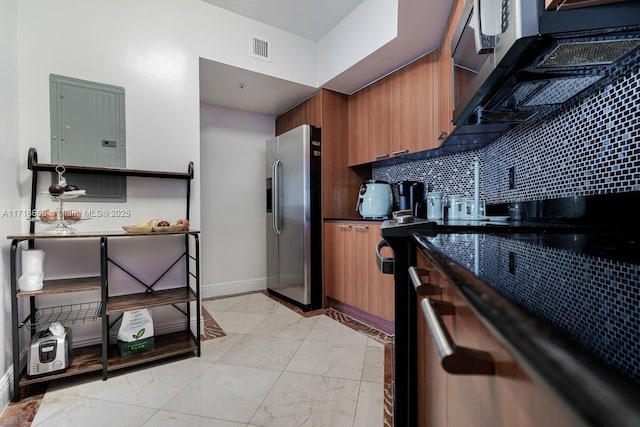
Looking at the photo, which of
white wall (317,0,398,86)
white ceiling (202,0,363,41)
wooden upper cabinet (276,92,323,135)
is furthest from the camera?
wooden upper cabinet (276,92,323,135)

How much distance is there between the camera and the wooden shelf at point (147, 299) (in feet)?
5.82

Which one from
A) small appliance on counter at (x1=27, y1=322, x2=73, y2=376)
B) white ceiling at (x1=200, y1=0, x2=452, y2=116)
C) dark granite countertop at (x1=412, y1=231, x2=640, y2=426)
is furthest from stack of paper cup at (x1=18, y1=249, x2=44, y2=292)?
dark granite countertop at (x1=412, y1=231, x2=640, y2=426)

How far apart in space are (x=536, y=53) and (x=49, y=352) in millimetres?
2599

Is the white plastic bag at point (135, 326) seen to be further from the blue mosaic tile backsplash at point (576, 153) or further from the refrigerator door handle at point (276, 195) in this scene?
the blue mosaic tile backsplash at point (576, 153)

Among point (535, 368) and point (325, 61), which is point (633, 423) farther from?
point (325, 61)

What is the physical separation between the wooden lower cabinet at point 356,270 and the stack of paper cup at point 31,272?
2058 mm

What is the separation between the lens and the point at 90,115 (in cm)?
195

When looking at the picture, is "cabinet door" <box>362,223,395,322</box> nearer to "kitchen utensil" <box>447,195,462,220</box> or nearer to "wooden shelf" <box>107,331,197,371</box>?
"kitchen utensil" <box>447,195,462,220</box>

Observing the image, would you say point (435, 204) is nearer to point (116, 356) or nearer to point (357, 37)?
point (357, 37)

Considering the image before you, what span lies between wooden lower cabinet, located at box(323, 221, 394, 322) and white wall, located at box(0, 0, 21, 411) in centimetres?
218

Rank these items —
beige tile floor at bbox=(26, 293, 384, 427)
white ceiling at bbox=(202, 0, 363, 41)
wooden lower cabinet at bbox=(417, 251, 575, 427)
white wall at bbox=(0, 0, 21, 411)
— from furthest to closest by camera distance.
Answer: white ceiling at bbox=(202, 0, 363, 41) → white wall at bbox=(0, 0, 21, 411) → beige tile floor at bbox=(26, 293, 384, 427) → wooden lower cabinet at bbox=(417, 251, 575, 427)

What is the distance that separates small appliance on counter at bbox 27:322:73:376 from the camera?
1585mm

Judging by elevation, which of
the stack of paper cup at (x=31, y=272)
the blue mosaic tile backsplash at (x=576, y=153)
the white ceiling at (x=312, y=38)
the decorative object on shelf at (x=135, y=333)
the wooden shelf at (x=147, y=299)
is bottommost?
the decorative object on shelf at (x=135, y=333)

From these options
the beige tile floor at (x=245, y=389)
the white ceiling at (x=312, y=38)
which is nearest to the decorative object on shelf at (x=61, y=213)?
the beige tile floor at (x=245, y=389)
